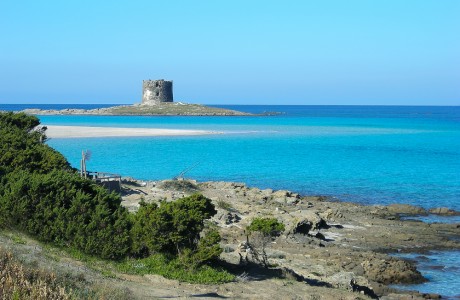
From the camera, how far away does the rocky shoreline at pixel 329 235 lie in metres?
17.2

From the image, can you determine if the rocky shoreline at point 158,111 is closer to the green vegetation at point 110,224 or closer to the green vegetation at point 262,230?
the green vegetation at point 262,230

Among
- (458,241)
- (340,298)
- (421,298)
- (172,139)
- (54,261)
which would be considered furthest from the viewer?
(172,139)

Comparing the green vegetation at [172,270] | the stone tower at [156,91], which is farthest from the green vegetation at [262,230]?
the stone tower at [156,91]

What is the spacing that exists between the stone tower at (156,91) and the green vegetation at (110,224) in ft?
374

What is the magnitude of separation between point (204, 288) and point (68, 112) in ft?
448

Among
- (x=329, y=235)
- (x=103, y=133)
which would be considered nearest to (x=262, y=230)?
(x=329, y=235)

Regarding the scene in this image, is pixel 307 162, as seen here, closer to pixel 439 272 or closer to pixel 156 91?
pixel 439 272

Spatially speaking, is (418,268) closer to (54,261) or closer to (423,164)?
(54,261)

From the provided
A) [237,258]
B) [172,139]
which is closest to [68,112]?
[172,139]

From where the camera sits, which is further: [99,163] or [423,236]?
[99,163]

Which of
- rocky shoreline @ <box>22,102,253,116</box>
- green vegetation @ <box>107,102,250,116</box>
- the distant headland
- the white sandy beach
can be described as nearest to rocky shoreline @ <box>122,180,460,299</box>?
the white sandy beach

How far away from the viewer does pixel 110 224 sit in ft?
50.2

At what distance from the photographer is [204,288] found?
44.7ft

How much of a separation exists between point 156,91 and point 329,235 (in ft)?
362
